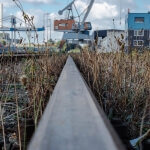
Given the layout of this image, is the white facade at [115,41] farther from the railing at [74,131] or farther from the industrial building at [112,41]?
the railing at [74,131]

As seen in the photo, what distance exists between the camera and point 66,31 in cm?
6881

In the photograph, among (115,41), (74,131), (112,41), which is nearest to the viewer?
(74,131)

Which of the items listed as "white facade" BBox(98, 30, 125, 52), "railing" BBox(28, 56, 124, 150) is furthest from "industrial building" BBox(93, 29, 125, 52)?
"railing" BBox(28, 56, 124, 150)

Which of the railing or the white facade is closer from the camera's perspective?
the railing

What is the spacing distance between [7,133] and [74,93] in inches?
35.0

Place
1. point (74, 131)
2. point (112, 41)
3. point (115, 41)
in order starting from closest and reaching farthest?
point (74, 131) < point (115, 41) < point (112, 41)

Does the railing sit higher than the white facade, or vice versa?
the white facade

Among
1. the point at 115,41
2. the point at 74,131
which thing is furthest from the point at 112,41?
the point at 74,131

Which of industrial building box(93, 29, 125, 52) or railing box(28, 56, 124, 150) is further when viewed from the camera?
industrial building box(93, 29, 125, 52)

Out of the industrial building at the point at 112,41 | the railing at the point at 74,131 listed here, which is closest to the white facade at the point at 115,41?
the industrial building at the point at 112,41

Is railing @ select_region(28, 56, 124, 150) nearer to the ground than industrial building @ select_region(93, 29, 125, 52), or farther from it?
nearer to the ground

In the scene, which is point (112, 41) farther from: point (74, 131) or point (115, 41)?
point (74, 131)

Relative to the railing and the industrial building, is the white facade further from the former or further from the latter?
the railing

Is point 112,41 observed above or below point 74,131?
above
